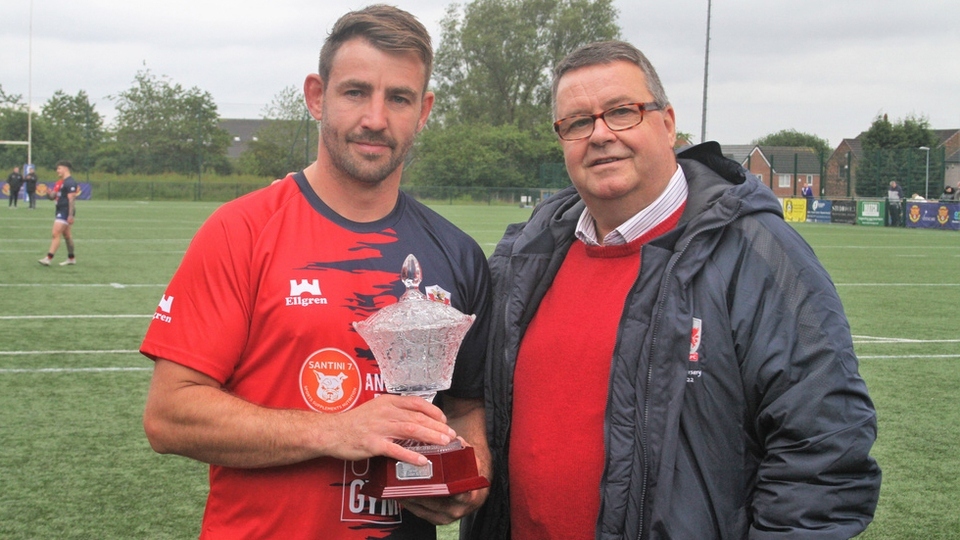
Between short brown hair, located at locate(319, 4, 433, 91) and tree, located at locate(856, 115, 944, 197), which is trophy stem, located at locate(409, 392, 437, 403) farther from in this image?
tree, located at locate(856, 115, 944, 197)

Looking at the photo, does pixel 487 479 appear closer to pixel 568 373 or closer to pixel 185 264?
pixel 568 373

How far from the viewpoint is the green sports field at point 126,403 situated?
4848 mm

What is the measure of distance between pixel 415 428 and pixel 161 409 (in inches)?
24.5

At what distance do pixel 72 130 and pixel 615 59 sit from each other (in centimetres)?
6506

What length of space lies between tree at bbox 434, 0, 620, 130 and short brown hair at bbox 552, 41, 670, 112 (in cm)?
6605

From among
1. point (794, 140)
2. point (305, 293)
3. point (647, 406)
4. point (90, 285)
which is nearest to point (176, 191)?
point (90, 285)

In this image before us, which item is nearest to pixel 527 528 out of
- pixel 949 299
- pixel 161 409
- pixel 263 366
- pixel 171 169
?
pixel 263 366

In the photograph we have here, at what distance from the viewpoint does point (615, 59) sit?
8.71ft

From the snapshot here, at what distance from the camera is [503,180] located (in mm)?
60938

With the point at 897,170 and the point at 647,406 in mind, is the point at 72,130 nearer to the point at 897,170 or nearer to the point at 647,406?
the point at 897,170

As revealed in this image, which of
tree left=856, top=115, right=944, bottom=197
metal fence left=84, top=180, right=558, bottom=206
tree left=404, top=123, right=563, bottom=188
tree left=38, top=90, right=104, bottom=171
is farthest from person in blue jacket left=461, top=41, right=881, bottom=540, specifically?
tree left=404, top=123, right=563, bottom=188

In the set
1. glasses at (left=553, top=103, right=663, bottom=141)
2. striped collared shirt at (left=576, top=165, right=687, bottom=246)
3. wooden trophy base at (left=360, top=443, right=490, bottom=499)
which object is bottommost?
wooden trophy base at (left=360, top=443, right=490, bottom=499)

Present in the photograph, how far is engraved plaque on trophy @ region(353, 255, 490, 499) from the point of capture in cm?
231

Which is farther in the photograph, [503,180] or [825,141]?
[825,141]
